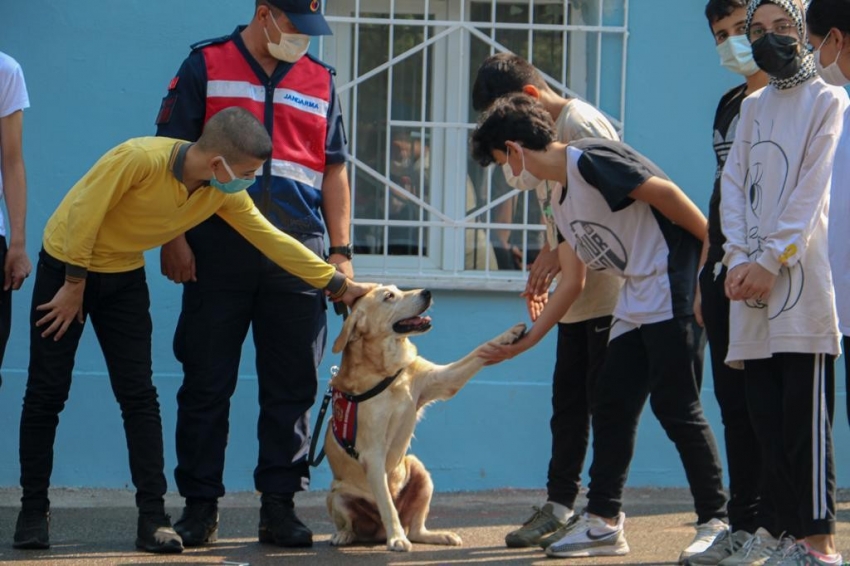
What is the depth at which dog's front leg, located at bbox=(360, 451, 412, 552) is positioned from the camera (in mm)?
4898

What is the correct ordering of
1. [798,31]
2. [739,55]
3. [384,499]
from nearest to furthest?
[798,31], [739,55], [384,499]

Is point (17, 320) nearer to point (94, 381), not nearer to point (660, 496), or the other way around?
point (94, 381)

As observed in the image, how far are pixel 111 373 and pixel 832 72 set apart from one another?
280 cm

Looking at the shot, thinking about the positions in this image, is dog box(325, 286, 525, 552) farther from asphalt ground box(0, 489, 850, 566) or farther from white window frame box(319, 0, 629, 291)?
white window frame box(319, 0, 629, 291)

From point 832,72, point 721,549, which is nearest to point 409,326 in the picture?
point 721,549

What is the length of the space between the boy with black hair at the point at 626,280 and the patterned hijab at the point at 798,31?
2.05 feet

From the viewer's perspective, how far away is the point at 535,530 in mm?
5043

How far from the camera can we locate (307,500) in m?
6.49

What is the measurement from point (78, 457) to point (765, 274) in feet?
12.9

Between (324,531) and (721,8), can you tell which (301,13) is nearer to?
(721,8)

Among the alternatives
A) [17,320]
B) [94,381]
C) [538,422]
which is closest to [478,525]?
[538,422]

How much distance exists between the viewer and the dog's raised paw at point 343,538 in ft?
16.7

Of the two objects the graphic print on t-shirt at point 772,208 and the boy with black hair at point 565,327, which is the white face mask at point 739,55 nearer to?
the graphic print on t-shirt at point 772,208

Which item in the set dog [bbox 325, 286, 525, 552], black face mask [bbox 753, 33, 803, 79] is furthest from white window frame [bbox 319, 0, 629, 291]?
black face mask [bbox 753, 33, 803, 79]
